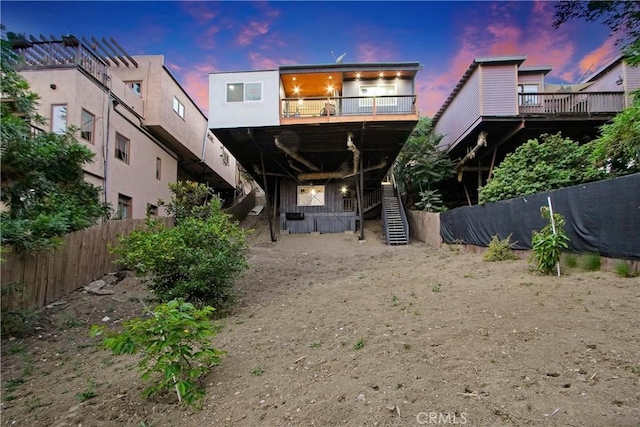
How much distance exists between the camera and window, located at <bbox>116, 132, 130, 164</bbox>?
12203 millimetres

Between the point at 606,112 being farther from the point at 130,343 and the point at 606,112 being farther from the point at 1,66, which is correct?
the point at 1,66

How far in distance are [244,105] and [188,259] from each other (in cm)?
1081

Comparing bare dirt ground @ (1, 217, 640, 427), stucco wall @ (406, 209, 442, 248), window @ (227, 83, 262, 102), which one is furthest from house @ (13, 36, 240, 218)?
stucco wall @ (406, 209, 442, 248)

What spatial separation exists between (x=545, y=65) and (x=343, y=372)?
1935 centimetres

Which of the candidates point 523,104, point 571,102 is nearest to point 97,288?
point 523,104

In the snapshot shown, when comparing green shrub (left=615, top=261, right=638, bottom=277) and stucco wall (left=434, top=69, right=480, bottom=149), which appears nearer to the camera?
green shrub (left=615, top=261, right=638, bottom=277)

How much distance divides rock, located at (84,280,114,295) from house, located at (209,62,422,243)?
28.4 feet

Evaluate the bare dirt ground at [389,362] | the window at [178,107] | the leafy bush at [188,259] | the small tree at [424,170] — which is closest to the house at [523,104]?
the small tree at [424,170]

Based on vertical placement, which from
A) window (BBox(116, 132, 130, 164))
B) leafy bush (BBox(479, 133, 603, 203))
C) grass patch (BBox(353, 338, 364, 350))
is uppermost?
window (BBox(116, 132, 130, 164))

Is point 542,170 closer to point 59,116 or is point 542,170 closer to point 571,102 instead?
point 571,102

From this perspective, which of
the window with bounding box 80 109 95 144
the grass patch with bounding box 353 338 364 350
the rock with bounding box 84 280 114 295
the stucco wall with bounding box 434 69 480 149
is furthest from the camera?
the stucco wall with bounding box 434 69 480 149

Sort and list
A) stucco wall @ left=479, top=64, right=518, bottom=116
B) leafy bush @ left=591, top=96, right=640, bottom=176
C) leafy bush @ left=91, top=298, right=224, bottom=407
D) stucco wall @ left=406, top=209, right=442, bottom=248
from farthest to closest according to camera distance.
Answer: stucco wall @ left=406, top=209, right=442, bottom=248, stucco wall @ left=479, top=64, right=518, bottom=116, leafy bush @ left=591, top=96, right=640, bottom=176, leafy bush @ left=91, top=298, right=224, bottom=407

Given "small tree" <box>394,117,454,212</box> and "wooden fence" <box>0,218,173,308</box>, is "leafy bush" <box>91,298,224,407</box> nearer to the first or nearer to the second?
"wooden fence" <box>0,218,173,308</box>

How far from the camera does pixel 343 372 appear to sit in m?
3.12
